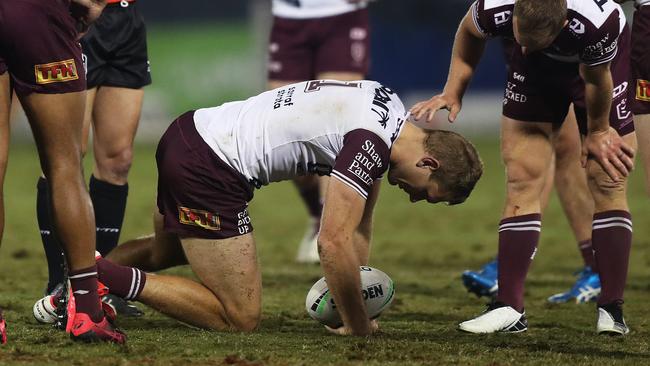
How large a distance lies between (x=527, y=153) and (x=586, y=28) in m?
0.85

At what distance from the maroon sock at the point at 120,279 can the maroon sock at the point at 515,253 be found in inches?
74.9

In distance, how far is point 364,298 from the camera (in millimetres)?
6074

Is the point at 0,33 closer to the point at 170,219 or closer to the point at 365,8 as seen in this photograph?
the point at 170,219

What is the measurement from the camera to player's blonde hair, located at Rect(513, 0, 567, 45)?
5.69 m

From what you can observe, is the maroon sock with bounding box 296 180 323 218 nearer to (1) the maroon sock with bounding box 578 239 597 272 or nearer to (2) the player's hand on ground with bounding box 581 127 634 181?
(1) the maroon sock with bounding box 578 239 597 272

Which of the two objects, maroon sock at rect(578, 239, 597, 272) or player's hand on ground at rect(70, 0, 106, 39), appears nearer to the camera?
player's hand on ground at rect(70, 0, 106, 39)

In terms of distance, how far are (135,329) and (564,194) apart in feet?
10.5

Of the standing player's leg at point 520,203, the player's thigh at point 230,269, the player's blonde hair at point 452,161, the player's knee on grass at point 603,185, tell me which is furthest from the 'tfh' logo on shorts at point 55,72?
the player's knee on grass at point 603,185

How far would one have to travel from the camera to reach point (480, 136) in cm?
2259

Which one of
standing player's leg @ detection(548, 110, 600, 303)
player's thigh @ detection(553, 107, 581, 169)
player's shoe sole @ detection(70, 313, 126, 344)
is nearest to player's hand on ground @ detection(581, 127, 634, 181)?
standing player's leg @ detection(548, 110, 600, 303)

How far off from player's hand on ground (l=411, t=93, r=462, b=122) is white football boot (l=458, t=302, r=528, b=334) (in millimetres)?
1018

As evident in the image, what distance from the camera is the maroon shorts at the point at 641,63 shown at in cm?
660

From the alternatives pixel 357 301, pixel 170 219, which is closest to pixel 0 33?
pixel 170 219

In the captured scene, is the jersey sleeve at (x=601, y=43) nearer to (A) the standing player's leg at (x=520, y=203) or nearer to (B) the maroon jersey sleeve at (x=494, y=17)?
(B) the maroon jersey sleeve at (x=494, y=17)
